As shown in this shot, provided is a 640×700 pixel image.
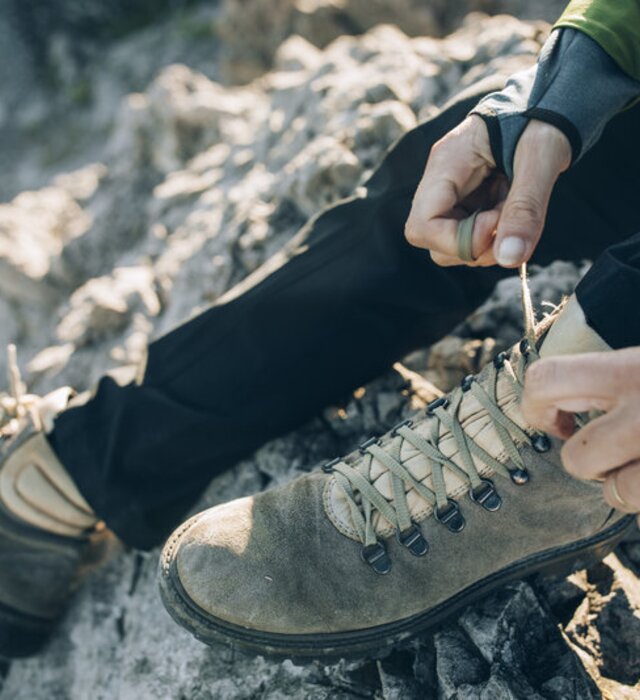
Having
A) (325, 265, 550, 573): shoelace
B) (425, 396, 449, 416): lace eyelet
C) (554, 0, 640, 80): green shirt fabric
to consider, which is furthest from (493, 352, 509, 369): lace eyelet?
(554, 0, 640, 80): green shirt fabric

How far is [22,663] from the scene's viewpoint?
2.59 m

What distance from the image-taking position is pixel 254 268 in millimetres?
3406

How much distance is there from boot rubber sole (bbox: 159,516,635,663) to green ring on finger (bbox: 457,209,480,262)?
0.83 m

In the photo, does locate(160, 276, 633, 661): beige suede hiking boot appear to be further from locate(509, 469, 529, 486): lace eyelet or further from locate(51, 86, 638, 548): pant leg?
locate(51, 86, 638, 548): pant leg

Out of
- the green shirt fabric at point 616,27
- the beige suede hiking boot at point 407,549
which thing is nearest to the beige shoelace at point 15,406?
the beige suede hiking boot at point 407,549

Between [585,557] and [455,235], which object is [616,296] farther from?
[585,557]

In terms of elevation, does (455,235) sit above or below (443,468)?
above

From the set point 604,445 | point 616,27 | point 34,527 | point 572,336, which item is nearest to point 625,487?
point 604,445

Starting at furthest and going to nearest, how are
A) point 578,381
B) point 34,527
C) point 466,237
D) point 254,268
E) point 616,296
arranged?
1. point 254,268
2. point 34,527
3. point 466,237
4. point 616,296
5. point 578,381

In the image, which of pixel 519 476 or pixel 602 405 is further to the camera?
pixel 519 476

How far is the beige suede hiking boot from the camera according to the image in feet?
6.06

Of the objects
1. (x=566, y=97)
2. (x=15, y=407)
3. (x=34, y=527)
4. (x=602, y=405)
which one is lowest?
(x=34, y=527)

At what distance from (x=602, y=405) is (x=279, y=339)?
125 cm

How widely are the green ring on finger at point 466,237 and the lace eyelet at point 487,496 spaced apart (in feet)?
1.96
